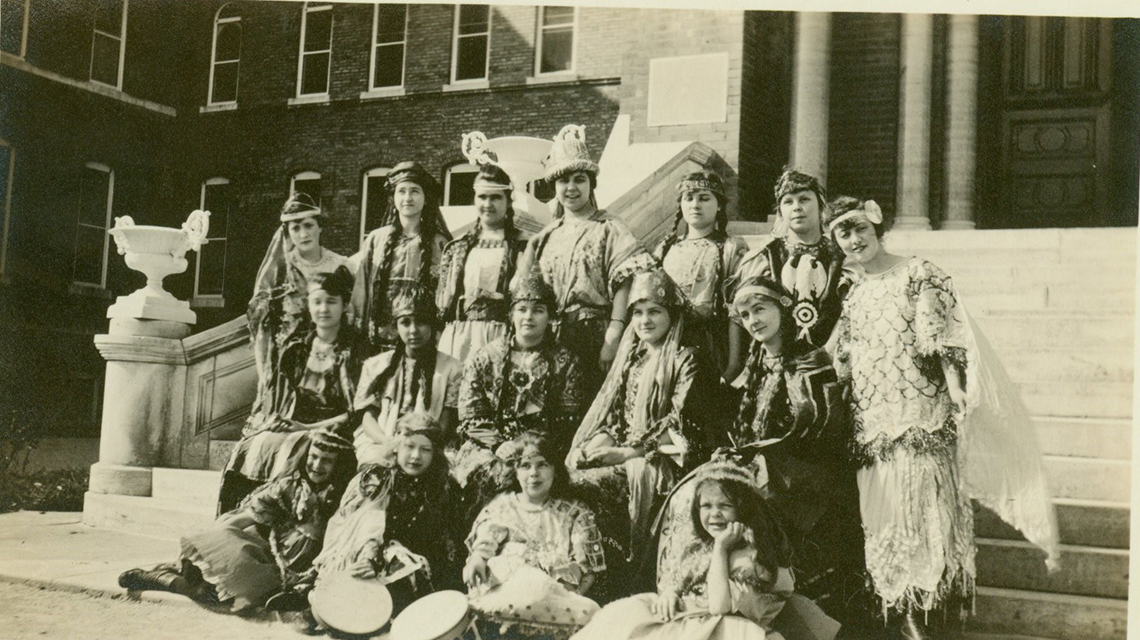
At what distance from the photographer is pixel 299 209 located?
Result: 4.93 metres

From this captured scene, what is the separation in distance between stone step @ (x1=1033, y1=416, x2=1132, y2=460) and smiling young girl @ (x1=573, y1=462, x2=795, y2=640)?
110 cm

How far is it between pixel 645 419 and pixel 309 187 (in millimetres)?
2721

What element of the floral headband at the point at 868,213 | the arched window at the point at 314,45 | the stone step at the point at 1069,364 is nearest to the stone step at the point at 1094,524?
the stone step at the point at 1069,364

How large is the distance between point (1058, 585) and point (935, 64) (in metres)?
3.22

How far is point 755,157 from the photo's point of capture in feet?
17.4

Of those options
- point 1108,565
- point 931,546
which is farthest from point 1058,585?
point 931,546

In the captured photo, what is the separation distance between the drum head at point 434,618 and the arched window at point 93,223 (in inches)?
104

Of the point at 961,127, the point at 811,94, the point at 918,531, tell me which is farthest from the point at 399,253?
the point at 961,127

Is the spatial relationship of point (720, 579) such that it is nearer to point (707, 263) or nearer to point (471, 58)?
point (707, 263)

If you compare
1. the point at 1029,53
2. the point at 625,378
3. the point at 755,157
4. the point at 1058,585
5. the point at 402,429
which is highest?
the point at 1029,53

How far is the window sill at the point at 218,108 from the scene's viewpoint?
5609mm

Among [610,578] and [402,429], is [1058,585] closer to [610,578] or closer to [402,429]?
[610,578]

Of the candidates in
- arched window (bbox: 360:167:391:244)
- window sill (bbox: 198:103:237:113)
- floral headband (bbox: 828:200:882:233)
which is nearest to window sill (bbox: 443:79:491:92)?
arched window (bbox: 360:167:391:244)

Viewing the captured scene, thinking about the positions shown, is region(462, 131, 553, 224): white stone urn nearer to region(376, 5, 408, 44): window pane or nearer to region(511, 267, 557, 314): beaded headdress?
region(511, 267, 557, 314): beaded headdress
